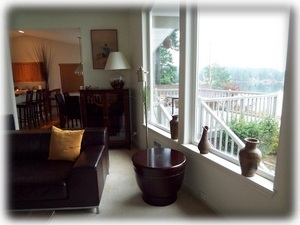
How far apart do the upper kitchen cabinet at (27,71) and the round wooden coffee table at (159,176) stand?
7518mm

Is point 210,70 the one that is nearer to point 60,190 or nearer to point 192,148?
point 192,148

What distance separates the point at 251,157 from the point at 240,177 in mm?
209

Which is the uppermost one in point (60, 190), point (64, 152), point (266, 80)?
point (266, 80)

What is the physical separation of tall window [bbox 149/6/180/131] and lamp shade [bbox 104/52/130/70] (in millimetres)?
588

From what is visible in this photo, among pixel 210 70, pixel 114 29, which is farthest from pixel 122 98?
pixel 210 70

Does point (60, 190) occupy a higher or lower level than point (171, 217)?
higher

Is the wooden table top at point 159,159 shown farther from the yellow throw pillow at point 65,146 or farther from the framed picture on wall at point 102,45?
the framed picture on wall at point 102,45

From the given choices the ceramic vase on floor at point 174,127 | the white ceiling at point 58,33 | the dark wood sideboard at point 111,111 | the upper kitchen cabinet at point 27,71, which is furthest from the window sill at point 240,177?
the upper kitchen cabinet at point 27,71

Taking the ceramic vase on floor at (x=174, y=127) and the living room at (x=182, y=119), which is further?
the ceramic vase on floor at (x=174, y=127)

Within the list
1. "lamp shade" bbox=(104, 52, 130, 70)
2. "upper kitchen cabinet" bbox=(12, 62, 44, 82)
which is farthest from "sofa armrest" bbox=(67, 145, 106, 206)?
"upper kitchen cabinet" bbox=(12, 62, 44, 82)

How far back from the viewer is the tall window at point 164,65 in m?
2.91

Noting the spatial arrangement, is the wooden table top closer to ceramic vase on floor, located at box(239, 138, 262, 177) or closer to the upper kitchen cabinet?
ceramic vase on floor, located at box(239, 138, 262, 177)

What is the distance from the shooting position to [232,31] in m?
1.96

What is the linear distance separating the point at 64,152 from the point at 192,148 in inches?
56.8
